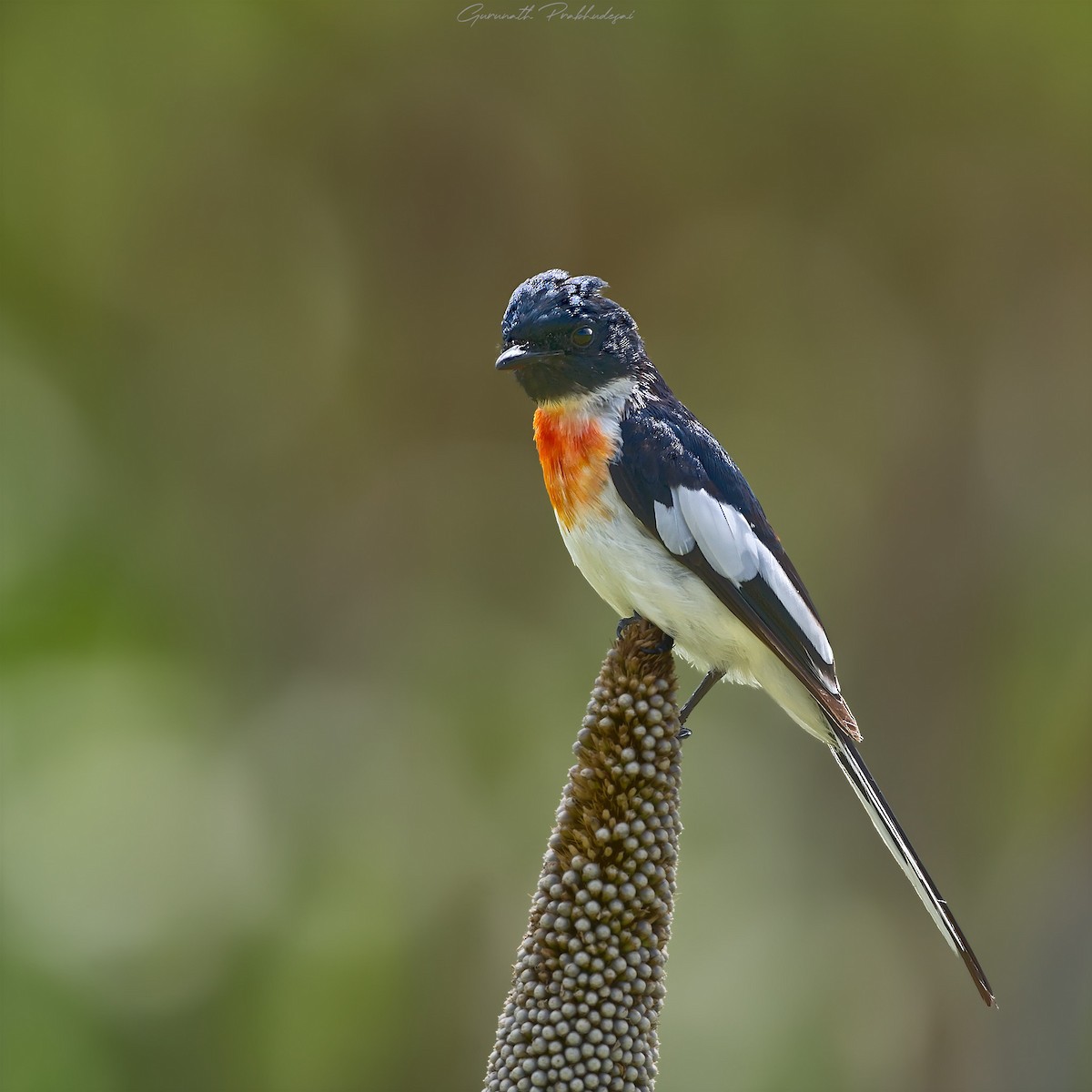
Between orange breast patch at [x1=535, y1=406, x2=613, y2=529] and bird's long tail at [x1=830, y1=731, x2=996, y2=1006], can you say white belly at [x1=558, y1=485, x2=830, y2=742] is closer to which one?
orange breast patch at [x1=535, y1=406, x2=613, y2=529]

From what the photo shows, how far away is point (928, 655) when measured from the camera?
8820 mm

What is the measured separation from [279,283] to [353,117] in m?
1.31

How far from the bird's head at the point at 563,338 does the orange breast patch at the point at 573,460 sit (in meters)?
0.08

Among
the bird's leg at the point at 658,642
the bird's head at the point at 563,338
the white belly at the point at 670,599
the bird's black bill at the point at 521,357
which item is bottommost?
the bird's leg at the point at 658,642

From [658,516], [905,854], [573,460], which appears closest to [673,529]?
[658,516]

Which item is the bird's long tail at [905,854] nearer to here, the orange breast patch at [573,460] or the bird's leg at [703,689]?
the bird's leg at [703,689]

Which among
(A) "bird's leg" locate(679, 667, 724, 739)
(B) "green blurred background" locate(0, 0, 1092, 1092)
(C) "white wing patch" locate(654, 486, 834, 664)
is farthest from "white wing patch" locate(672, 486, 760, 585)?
(B) "green blurred background" locate(0, 0, 1092, 1092)

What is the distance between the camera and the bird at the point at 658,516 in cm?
350

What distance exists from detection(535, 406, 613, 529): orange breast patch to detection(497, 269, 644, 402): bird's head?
8 cm

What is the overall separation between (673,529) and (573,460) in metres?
0.37

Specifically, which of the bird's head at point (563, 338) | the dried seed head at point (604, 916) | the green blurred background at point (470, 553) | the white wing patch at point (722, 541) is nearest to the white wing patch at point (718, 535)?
the white wing patch at point (722, 541)

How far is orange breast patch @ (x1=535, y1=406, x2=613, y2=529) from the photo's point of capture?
364cm

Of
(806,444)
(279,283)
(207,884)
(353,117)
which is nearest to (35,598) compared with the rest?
(207,884)

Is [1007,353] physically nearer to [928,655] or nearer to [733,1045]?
[928,655]
